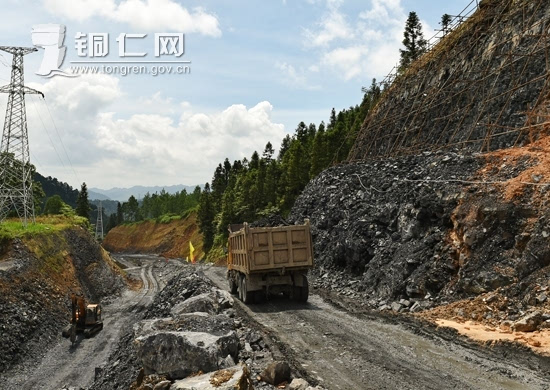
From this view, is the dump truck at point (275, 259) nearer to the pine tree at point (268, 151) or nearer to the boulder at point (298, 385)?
the boulder at point (298, 385)

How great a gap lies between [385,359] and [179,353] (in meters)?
4.66

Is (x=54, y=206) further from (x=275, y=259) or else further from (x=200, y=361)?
(x=200, y=361)

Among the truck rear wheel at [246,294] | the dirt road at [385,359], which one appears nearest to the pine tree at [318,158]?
the truck rear wheel at [246,294]

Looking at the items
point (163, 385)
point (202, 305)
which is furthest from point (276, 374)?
point (202, 305)

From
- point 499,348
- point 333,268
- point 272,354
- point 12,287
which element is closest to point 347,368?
point 272,354

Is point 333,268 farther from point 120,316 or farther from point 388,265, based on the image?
point 120,316

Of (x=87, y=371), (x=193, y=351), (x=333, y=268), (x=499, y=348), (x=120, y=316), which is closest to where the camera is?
(x=193, y=351)

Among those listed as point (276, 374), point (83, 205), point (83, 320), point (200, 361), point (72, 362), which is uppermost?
point (83, 205)

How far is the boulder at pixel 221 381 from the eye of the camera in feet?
24.0

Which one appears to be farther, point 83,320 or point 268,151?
point 268,151

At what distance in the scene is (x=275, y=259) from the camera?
57.2 ft

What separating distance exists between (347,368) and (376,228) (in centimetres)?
1345

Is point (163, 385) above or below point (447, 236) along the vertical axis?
below

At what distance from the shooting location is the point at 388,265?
19.3 m
